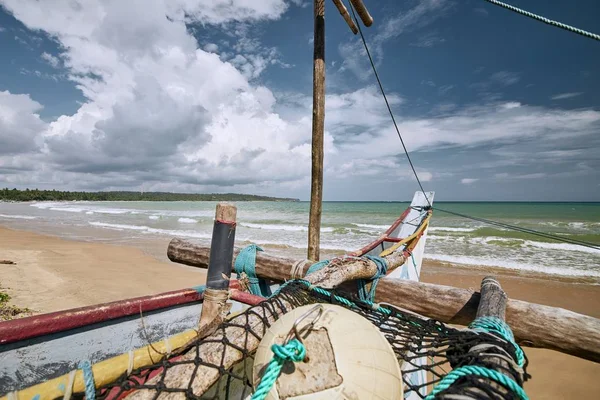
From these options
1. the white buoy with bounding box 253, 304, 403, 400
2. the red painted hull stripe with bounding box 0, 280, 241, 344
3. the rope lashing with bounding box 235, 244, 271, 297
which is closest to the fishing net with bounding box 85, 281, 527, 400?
the white buoy with bounding box 253, 304, 403, 400

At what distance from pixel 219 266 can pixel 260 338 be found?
0.59 m

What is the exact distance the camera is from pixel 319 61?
446cm

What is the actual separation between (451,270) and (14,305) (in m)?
11.2

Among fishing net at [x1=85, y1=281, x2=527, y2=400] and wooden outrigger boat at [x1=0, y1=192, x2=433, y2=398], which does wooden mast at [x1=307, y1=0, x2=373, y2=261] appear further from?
fishing net at [x1=85, y1=281, x2=527, y2=400]

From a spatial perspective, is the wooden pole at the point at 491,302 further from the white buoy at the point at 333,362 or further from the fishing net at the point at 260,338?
the white buoy at the point at 333,362

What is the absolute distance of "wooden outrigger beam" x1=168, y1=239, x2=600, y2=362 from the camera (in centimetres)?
186

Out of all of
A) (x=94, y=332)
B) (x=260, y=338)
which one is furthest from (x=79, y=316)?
(x=260, y=338)

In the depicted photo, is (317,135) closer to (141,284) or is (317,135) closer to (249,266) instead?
(249,266)

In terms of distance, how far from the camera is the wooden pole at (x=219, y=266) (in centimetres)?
174

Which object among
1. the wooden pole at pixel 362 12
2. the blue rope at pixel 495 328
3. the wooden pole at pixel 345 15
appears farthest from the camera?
the wooden pole at pixel 362 12

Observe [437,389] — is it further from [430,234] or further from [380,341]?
[430,234]

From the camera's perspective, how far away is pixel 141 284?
7.55m

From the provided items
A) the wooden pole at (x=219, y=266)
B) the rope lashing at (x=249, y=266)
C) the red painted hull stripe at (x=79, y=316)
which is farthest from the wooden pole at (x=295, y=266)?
the red painted hull stripe at (x=79, y=316)

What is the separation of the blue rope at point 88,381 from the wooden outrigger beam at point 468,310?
4.38 ft
